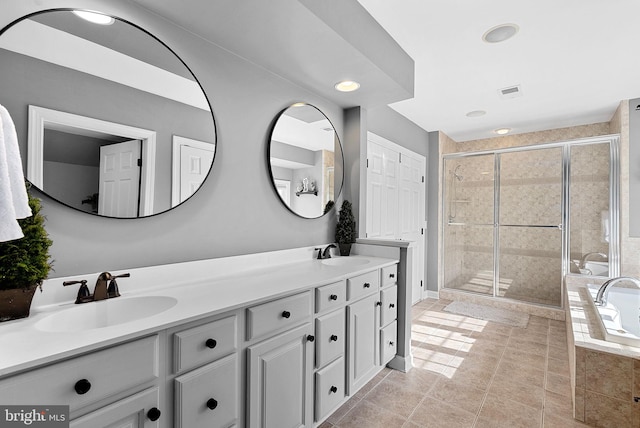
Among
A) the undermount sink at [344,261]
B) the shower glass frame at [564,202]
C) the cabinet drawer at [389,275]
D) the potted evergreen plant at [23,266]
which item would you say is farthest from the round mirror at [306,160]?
the shower glass frame at [564,202]

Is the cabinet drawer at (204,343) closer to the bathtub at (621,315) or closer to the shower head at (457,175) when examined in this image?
the bathtub at (621,315)

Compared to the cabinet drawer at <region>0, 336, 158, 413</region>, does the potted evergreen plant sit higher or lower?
higher

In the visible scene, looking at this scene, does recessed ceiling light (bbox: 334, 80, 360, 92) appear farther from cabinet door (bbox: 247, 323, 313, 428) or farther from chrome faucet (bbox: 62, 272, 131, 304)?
chrome faucet (bbox: 62, 272, 131, 304)

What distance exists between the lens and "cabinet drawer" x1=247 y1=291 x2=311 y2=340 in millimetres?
1317

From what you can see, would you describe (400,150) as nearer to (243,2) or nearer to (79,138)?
(243,2)

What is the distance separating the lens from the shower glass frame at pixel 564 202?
338 centimetres

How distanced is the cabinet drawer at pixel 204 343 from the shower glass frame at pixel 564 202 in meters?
3.90

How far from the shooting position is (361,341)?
2027 mm

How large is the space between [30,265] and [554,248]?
487 centimetres

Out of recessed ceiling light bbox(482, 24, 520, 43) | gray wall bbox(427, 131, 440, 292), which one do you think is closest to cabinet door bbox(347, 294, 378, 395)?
recessed ceiling light bbox(482, 24, 520, 43)

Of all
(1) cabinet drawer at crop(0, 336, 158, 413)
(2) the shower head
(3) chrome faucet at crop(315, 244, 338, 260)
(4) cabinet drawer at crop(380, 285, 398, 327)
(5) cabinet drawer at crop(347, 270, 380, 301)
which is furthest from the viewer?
(2) the shower head

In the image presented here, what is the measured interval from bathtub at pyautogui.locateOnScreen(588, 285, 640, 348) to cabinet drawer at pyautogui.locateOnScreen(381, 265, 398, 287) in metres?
1.33

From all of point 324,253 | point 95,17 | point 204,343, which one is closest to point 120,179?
point 95,17

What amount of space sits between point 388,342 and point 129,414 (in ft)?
5.88
